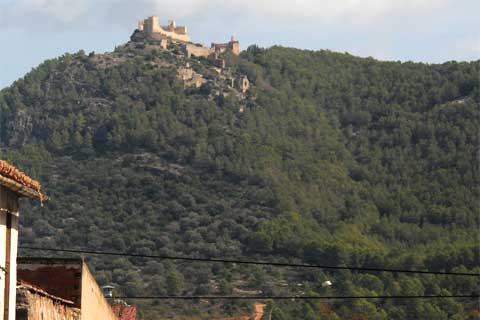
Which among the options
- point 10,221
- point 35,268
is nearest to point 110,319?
point 35,268

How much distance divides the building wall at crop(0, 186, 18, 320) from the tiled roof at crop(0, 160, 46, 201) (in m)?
0.11

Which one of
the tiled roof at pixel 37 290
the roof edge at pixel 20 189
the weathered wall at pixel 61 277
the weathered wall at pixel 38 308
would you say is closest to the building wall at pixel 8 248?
the roof edge at pixel 20 189

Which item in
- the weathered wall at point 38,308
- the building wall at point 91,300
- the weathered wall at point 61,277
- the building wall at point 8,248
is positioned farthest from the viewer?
the building wall at point 91,300

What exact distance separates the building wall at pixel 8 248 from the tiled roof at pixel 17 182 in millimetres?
107

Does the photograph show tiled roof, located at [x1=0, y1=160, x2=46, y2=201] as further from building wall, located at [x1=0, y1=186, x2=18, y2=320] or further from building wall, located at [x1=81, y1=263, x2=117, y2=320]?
building wall, located at [x1=81, y1=263, x2=117, y2=320]

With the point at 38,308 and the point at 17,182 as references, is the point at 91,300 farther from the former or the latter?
the point at 17,182

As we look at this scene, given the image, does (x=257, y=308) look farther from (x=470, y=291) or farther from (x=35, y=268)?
(x=35, y=268)

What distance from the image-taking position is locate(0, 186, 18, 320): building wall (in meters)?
19.0

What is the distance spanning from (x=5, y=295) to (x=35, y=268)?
7.29 metres

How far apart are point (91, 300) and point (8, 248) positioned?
800cm

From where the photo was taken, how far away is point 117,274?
198 metres

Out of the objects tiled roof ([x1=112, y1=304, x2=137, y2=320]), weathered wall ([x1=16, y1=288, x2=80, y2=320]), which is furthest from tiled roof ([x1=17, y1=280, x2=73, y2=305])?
tiled roof ([x1=112, y1=304, x2=137, y2=320])

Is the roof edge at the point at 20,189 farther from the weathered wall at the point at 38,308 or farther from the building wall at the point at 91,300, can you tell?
the building wall at the point at 91,300

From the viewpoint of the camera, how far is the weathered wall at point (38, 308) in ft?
65.9
